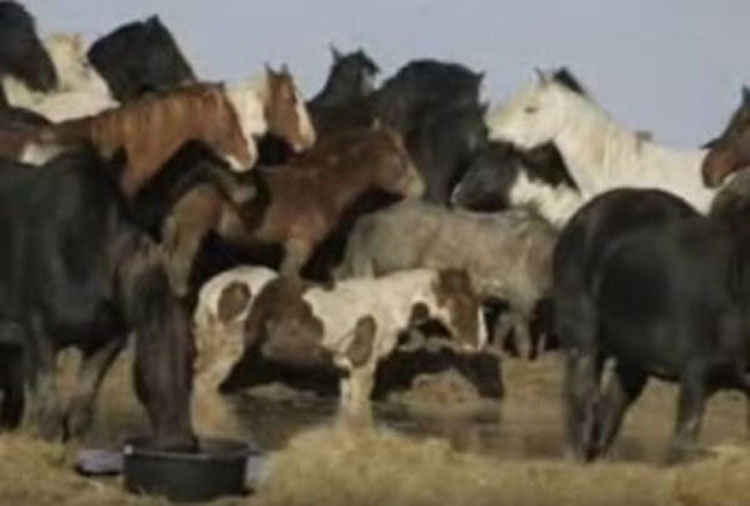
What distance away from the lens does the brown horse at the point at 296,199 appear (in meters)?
24.0

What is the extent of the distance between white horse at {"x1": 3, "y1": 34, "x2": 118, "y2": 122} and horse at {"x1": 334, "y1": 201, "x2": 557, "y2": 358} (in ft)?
10.3

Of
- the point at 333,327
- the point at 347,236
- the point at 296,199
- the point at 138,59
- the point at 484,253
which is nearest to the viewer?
the point at 333,327

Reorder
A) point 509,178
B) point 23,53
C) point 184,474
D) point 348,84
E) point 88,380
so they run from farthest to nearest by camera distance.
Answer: point 348,84
point 23,53
point 509,178
point 88,380
point 184,474

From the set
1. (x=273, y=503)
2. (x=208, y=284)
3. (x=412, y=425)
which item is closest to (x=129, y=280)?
(x=273, y=503)

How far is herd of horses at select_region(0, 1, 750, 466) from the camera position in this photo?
14.8 m

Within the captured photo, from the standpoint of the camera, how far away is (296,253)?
24.8 metres

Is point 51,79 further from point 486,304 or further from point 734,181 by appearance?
point 734,181

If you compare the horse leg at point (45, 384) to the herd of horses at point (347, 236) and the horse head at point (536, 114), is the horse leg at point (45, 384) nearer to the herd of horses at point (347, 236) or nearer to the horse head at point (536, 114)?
the herd of horses at point (347, 236)

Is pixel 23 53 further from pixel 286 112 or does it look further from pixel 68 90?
pixel 286 112

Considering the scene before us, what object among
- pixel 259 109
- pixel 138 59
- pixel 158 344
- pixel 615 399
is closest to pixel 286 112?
pixel 259 109

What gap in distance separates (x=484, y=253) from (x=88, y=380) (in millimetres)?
10031

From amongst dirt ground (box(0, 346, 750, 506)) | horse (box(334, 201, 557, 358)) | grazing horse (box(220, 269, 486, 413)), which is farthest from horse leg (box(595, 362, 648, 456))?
horse (box(334, 201, 557, 358))

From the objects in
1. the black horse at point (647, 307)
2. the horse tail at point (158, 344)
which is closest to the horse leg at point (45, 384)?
the horse tail at point (158, 344)

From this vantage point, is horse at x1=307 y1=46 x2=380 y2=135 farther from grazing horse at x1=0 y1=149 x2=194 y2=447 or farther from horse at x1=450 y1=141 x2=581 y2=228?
grazing horse at x1=0 y1=149 x2=194 y2=447
